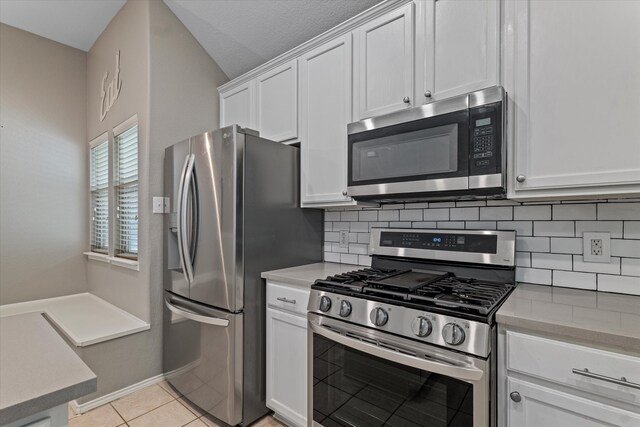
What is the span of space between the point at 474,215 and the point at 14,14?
13.9ft

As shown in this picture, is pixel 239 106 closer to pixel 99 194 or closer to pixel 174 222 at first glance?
pixel 174 222

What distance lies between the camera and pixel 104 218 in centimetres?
330

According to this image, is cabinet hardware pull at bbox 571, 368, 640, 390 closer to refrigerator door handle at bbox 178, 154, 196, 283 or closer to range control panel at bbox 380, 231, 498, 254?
range control panel at bbox 380, 231, 498, 254

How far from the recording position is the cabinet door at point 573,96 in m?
1.19

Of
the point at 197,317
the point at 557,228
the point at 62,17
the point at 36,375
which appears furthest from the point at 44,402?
the point at 62,17

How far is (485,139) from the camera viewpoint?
1423mm

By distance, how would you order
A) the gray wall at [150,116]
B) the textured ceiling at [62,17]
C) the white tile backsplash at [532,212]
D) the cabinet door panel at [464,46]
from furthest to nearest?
the textured ceiling at [62,17] → the gray wall at [150,116] → the white tile backsplash at [532,212] → the cabinet door panel at [464,46]

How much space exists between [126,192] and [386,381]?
2631 millimetres

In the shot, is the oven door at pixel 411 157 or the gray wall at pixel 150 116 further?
the gray wall at pixel 150 116

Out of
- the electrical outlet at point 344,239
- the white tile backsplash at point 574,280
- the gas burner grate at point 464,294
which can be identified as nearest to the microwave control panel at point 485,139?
the gas burner grate at point 464,294

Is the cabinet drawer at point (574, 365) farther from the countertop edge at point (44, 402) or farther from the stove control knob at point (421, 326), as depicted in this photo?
the countertop edge at point (44, 402)

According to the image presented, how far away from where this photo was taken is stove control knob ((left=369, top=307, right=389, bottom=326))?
1336 millimetres

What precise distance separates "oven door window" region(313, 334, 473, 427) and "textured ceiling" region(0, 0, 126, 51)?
3391 millimetres

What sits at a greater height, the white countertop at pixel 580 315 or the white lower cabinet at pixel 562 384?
the white countertop at pixel 580 315
